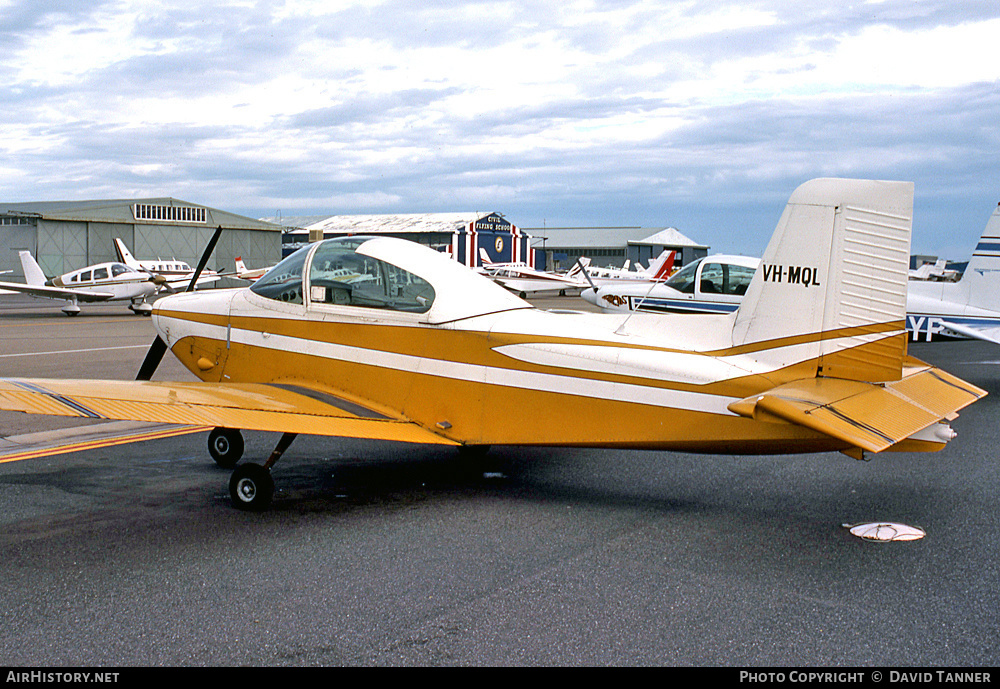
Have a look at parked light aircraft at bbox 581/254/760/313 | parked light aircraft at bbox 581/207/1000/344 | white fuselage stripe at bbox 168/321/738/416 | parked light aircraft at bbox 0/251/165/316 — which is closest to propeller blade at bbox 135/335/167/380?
white fuselage stripe at bbox 168/321/738/416

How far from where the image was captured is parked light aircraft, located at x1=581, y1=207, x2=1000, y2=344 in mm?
12680

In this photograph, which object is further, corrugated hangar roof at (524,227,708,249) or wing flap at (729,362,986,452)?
corrugated hangar roof at (524,227,708,249)

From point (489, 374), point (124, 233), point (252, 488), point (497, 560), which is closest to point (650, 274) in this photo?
point (124, 233)

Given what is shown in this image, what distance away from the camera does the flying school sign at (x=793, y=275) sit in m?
5.44

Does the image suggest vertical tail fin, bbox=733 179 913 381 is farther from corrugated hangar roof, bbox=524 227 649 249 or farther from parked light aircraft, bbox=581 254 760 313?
corrugated hangar roof, bbox=524 227 649 249

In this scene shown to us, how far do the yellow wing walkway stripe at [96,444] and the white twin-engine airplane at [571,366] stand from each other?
6.77 ft

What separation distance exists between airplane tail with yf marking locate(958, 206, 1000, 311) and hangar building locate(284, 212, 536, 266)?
56.3 metres

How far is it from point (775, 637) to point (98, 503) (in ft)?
15.7

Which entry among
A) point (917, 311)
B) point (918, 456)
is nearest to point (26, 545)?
point (918, 456)

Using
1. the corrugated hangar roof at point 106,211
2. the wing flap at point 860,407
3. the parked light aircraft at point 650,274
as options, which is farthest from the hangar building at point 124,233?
the wing flap at point 860,407

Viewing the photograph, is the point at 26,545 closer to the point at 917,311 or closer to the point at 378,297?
the point at 378,297

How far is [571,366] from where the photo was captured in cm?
575

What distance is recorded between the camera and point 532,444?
5930mm
